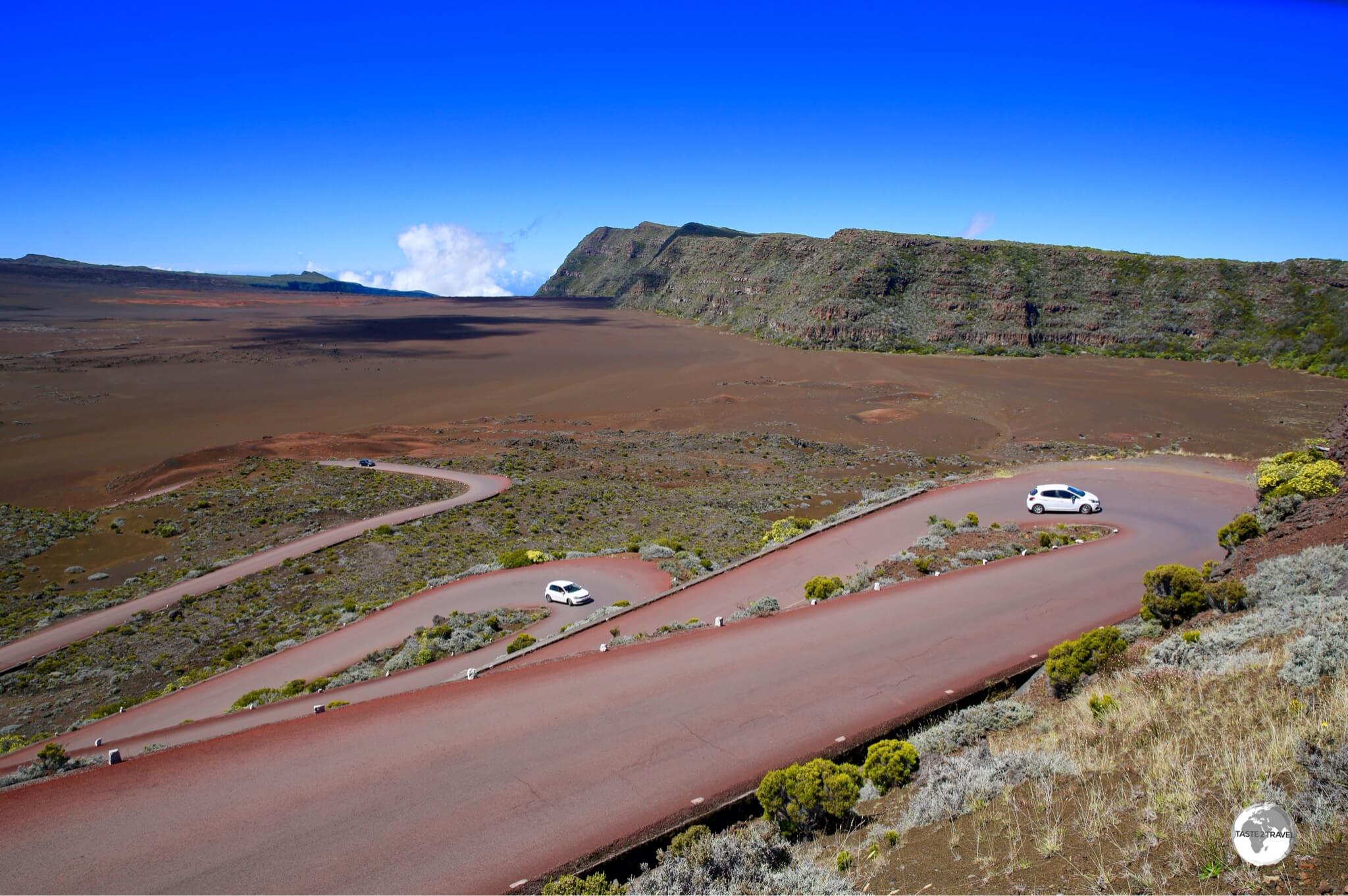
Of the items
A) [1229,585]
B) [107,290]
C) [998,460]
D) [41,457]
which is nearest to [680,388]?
[998,460]

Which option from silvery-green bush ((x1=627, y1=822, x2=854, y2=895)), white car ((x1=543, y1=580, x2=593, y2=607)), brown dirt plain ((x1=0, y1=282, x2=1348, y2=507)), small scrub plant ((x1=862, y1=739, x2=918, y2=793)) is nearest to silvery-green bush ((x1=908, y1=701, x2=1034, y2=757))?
small scrub plant ((x1=862, y1=739, x2=918, y2=793))

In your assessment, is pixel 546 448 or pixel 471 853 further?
pixel 546 448

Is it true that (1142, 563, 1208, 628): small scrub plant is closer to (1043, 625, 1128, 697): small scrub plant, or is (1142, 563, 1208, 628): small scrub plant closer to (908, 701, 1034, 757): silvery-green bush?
(1043, 625, 1128, 697): small scrub plant

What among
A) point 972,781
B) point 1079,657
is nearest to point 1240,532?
point 1079,657

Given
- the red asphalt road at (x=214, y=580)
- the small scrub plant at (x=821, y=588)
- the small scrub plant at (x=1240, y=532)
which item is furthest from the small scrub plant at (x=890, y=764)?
the red asphalt road at (x=214, y=580)

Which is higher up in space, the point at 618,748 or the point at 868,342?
the point at 868,342

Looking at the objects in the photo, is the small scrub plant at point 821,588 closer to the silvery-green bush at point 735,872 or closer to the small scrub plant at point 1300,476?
the silvery-green bush at point 735,872

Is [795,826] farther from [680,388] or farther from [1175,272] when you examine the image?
[1175,272]
